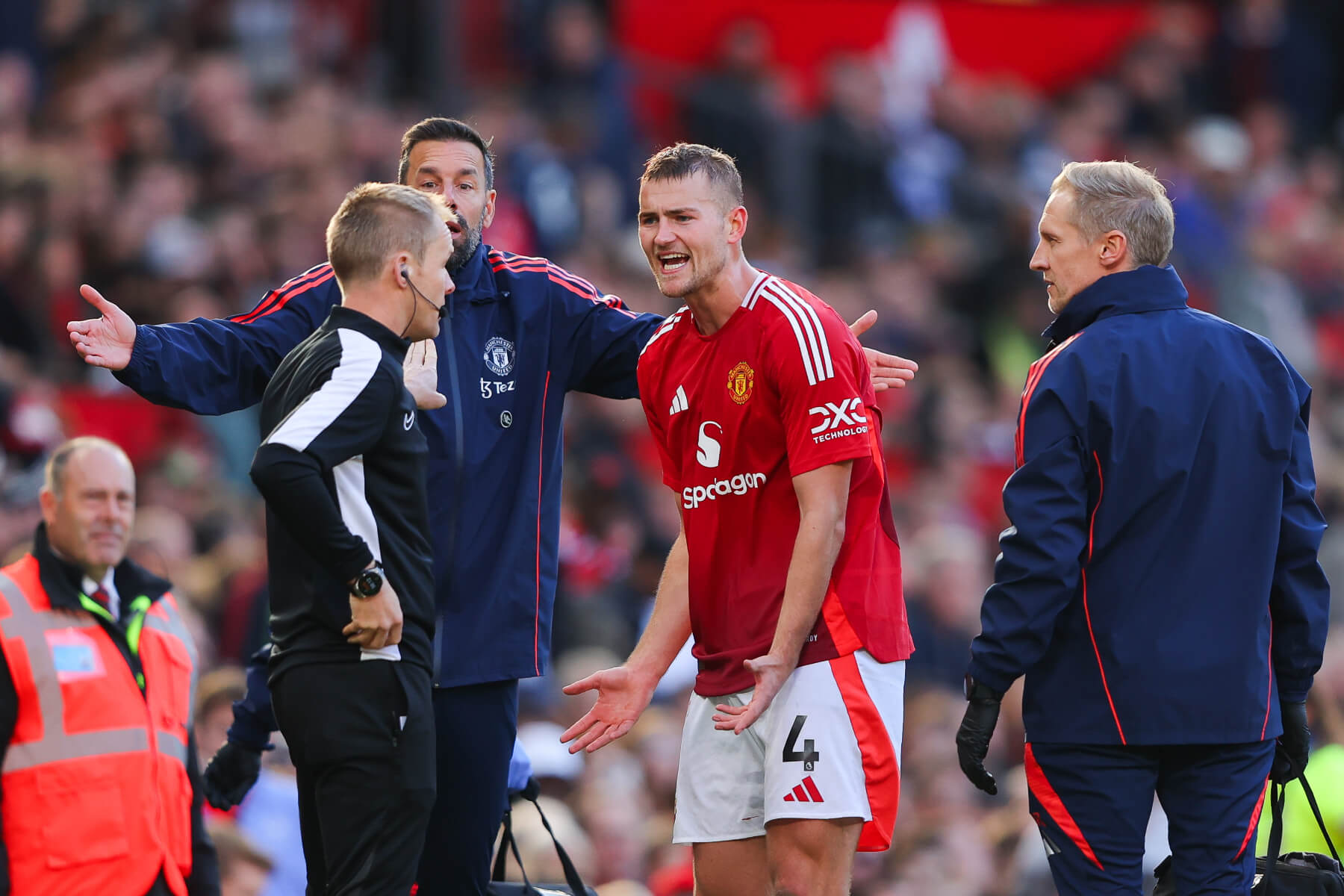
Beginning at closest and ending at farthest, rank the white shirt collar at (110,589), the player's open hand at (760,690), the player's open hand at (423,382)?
the player's open hand at (760,690)
the player's open hand at (423,382)
the white shirt collar at (110,589)

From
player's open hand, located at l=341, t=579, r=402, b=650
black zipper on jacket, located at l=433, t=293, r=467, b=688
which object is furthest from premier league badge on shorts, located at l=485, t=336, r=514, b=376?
player's open hand, located at l=341, t=579, r=402, b=650

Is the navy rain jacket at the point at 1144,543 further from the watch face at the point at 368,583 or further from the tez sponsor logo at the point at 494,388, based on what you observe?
the watch face at the point at 368,583

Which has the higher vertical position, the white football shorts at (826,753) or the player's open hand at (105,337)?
the player's open hand at (105,337)

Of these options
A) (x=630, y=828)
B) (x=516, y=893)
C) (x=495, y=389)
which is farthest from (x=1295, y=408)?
(x=630, y=828)

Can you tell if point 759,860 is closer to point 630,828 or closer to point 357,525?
point 357,525

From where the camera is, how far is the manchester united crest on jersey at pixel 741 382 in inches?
178

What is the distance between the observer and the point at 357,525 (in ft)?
13.1

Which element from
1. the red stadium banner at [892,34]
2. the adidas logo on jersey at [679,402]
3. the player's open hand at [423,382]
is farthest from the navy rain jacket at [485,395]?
the red stadium banner at [892,34]

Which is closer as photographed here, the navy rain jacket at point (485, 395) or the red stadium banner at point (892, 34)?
the navy rain jacket at point (485, 395)

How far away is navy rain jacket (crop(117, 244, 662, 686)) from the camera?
187 inches

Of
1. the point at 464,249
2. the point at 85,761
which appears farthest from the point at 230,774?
the point at 464,249

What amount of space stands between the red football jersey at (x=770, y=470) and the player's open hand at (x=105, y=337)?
1.43m

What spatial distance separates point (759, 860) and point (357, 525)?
1422 mm

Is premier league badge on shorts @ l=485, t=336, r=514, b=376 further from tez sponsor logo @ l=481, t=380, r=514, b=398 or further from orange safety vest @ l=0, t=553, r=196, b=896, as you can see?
orange safety vest @ l=0, t=553, r=196, b=896
